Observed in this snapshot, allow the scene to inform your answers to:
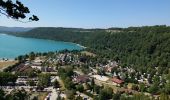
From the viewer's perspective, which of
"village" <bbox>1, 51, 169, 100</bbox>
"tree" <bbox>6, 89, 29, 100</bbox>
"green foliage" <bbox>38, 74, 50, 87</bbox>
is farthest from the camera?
"green foliage" <bbox>38, 74, 50, 87</bbox>

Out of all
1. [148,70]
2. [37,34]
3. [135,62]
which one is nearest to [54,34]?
[37,34]

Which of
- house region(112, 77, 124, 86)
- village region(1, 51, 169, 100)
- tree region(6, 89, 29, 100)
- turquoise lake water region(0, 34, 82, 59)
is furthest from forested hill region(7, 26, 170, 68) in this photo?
tree region(6, 89, 29, 100)

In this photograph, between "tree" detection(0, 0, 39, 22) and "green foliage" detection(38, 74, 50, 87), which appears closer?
"tree" detection(0, 0, 39, 22)

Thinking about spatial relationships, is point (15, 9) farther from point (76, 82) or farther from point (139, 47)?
point (139, 47)

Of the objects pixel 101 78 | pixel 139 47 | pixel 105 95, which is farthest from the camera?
pixel 139 47

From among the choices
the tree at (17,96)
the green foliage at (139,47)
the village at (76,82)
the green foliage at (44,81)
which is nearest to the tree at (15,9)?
the tree at (17,96)

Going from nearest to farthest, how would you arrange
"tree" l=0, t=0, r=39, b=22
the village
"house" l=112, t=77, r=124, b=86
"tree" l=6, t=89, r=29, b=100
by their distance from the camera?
"tree" l=0, t=0, r=39, b=22 → "tree" l=6, t=89, r=29, b=100 → the village → "house" l=112, t=77, r=124, b=86

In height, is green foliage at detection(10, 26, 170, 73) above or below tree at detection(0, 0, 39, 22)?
below

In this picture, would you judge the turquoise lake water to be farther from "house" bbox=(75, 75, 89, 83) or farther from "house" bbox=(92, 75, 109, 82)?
"house" bbox=(75, 75, 89, 83)

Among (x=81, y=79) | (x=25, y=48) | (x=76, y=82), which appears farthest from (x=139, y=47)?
(x=25, y=48)

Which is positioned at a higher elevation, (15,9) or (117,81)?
(15,9)

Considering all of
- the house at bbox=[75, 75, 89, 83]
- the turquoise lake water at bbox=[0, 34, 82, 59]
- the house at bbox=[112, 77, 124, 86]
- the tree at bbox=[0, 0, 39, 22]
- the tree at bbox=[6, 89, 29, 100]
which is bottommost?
the turquoise lake water at bbox=[0, 34, 82, 59]
